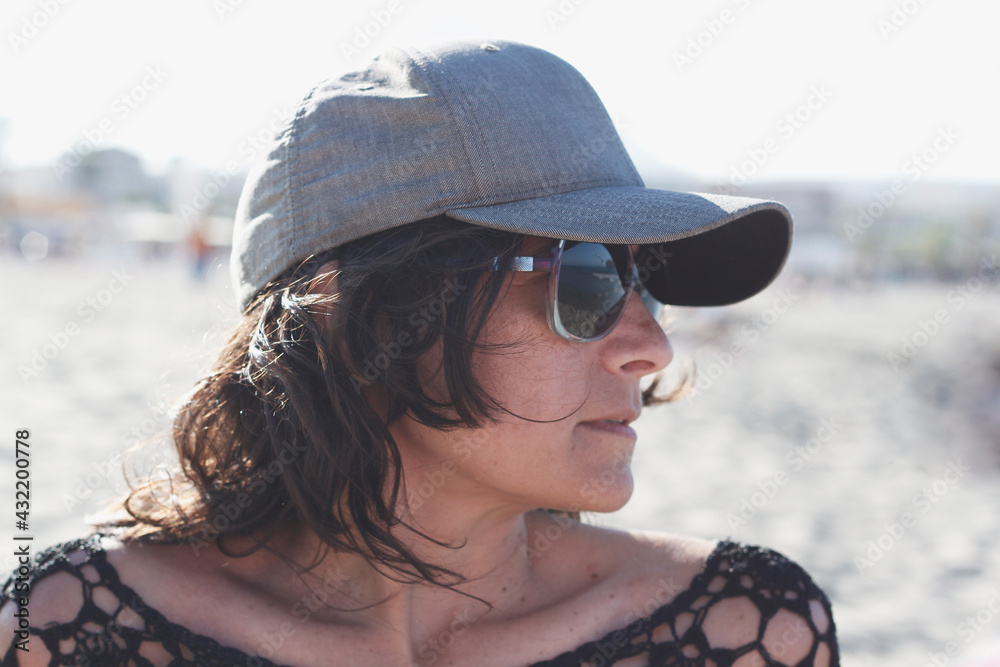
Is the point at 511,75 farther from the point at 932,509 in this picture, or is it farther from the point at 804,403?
the point at 804,403

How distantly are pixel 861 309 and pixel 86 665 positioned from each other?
96.9 ft

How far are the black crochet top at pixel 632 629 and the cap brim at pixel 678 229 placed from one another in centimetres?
63

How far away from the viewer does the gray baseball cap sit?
1.40 metres

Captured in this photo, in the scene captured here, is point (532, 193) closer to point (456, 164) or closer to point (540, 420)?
point (456, 164)

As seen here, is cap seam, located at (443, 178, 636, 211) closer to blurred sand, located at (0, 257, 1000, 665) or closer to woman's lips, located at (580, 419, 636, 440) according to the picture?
woman's lips, located at (580, 419, 636, 440)

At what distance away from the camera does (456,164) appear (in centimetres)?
141

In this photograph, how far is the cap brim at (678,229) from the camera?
1.37 meters

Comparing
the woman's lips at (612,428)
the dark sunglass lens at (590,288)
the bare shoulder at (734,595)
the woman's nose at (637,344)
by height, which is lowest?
the bare shoulder at (734,595)

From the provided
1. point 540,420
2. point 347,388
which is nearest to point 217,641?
point 347,388

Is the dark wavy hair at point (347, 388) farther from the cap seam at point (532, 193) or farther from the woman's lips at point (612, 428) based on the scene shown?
the woman's lips at point (612, 428)

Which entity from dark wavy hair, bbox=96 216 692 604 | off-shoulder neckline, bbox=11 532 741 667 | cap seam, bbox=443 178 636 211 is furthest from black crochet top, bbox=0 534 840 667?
cap seam, bbox=443 178 636 211

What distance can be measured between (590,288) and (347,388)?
50 centimetres

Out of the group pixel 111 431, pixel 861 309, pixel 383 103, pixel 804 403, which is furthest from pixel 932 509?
pixel 861 309

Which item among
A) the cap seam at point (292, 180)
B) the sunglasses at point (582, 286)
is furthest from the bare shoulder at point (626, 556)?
the cap seam at point (292, 180)
